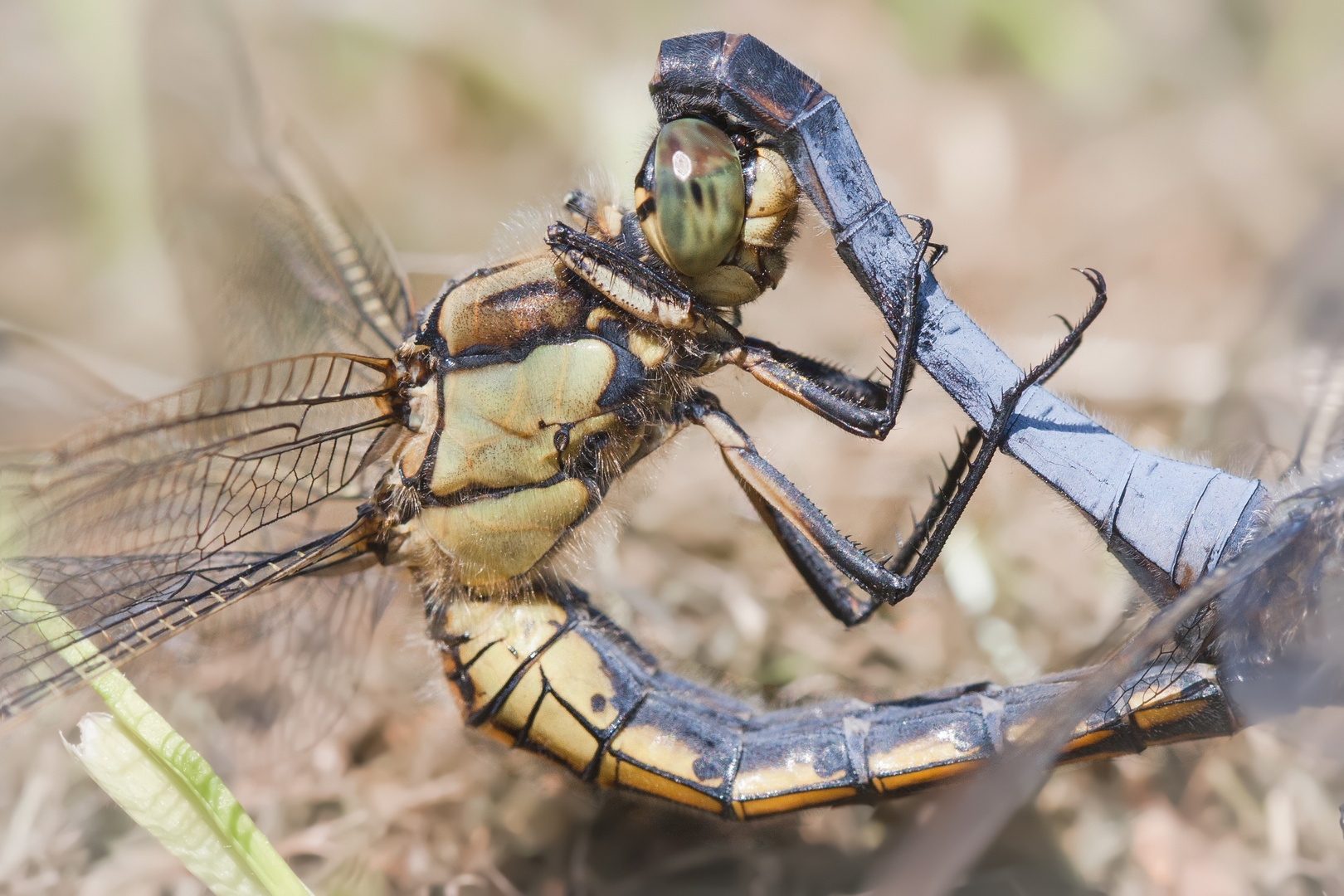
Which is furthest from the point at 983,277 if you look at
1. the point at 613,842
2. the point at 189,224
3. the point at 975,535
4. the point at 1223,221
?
the point at 189,224

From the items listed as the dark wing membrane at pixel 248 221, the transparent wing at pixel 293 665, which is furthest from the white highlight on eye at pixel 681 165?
the transparent wing at pixel 293 665

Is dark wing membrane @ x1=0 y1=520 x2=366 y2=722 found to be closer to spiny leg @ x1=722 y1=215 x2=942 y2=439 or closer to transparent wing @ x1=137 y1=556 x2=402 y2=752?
transparent wing @ x1=137 y1=556 x2=402 y2=752

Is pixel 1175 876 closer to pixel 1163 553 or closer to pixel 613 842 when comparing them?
pixel 1163 553

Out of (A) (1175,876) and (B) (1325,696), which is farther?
(A) (1175,876)

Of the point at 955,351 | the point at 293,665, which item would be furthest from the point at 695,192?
the point at 293,665

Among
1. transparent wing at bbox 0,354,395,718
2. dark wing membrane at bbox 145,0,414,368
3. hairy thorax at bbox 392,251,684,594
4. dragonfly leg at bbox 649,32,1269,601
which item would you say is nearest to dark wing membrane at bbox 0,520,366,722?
transparent wing at bbox 0,354,395,718

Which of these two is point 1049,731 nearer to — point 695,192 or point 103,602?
point 695,192

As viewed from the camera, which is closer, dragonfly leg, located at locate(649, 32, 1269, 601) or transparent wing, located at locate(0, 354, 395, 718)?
dragonfly leg, located at locate(649, 32, 1269, 601)
